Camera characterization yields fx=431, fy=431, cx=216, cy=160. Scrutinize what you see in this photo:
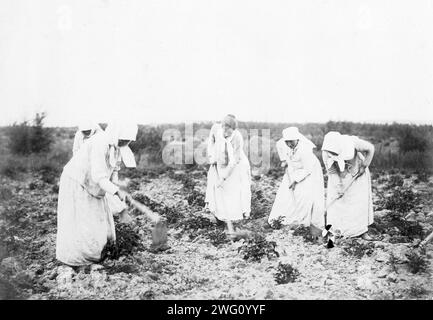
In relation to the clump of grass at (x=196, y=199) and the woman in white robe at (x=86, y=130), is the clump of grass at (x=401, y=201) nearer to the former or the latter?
the clump of grass at (x=196, y=199)

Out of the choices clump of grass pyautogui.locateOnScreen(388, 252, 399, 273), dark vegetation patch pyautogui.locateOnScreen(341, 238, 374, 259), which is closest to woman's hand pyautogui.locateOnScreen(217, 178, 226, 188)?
dark vegetation patch pyautogui.locateOnScreen(341, 238, 374, 259)

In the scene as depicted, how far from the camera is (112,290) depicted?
4941mm

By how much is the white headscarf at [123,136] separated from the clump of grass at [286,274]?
2.14m

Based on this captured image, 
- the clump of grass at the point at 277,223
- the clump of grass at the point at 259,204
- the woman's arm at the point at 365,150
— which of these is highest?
the woman's arm at the point at 365,150

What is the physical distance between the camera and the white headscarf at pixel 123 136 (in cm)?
484

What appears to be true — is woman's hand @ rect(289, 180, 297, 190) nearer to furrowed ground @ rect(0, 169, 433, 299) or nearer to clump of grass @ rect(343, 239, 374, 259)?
furrowed ground @ rect(0, 169, 433, 299)

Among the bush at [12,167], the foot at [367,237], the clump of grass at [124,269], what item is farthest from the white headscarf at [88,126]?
the foot at [367,237]

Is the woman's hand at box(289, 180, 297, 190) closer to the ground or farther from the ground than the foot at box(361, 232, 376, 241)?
farther from the ground

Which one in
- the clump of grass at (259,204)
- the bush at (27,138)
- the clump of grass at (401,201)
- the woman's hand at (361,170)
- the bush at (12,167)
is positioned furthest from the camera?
the bush at (27,138)

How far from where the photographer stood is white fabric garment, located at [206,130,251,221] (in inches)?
255

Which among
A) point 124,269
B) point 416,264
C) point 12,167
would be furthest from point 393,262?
point 12,167

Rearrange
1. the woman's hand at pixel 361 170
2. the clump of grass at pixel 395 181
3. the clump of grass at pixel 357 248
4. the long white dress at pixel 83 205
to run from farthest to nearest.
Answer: the clump of grass at pixel 395 181 < the woman's hand at pixel 361 170 < the clump of grass at pixel 357 248 < the long white dress at pixel 83 205
